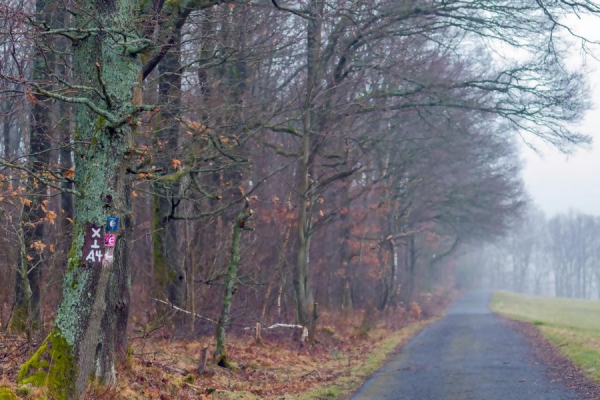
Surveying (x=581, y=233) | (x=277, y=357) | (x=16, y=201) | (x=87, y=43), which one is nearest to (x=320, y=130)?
(x=277, y=357)

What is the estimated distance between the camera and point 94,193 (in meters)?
8.47

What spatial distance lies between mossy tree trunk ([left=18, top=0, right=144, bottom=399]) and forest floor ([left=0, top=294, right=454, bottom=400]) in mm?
427

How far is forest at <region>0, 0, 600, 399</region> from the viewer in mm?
8609

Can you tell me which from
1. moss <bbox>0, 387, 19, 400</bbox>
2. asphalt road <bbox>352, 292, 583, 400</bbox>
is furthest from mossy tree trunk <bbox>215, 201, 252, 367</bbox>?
moss <bbox>0, 387, 19, 400</bbox>

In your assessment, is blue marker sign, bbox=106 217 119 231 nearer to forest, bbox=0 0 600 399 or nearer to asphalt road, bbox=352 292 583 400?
forest, bbox=0 0 600 399

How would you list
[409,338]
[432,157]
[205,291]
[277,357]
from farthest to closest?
[432,157], [409,338], [205,291], [277,357]

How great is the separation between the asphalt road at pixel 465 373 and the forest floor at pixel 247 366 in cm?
65

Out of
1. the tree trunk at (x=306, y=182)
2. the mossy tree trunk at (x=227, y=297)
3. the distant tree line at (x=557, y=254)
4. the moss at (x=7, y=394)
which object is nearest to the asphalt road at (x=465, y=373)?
the mossy tree trunk at (x=227, y=297)

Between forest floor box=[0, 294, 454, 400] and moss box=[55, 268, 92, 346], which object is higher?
moss box=[55, 268, 92, 346]

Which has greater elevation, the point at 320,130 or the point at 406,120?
the point at 406,120

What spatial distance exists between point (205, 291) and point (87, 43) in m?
10.2

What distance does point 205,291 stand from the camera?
18.5 m

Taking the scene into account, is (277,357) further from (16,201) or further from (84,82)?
(84,82)

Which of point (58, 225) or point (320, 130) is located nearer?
point (58, 225)
